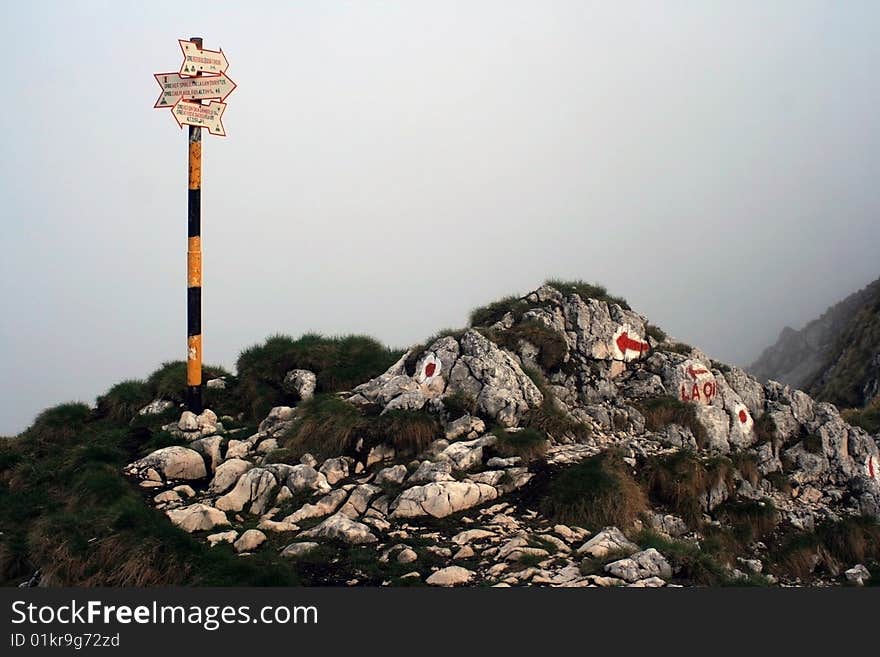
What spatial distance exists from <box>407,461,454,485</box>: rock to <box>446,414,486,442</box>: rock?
1404 millimetres

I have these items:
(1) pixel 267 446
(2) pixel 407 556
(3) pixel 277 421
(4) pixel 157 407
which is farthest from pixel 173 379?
(2) pixel 407 556

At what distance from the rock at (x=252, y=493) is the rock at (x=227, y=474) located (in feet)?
1.25

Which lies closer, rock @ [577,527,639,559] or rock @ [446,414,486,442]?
rock @ [577,527,639,559]

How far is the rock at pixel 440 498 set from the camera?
45.4 feet

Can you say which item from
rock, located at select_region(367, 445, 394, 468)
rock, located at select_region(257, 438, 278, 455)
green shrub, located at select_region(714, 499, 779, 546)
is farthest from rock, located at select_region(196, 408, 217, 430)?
green shrub, located at select_region(714, 499, 779, 546)

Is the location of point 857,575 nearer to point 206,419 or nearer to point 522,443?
point 522,443

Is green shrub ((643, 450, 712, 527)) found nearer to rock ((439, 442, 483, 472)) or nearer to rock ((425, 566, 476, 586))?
rock ((439, 442, 483, 472))

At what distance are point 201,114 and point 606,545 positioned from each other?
621 inches

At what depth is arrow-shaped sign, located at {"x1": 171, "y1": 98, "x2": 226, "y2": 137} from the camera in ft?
64.3

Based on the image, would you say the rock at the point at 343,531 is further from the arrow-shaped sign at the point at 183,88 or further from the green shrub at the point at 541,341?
the arrow-shaped sign at the point at 183,88

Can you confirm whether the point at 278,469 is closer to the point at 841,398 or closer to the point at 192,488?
the point at 192,488

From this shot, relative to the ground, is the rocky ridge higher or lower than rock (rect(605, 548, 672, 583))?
higher

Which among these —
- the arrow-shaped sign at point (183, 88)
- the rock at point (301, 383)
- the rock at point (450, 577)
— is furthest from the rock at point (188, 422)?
the rock at point (450, 577)

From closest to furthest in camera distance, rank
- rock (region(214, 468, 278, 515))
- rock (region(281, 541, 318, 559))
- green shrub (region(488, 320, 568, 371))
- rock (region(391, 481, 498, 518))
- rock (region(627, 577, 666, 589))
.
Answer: rock (region(627, 577, 666, 589)) → rock (region(281, 541, 318, 559)) → rock (region(391, 481, 498, 518)) → rock (region(214, 468, 278, 515)) → green shrub (region(488, 320, 568, 371))
